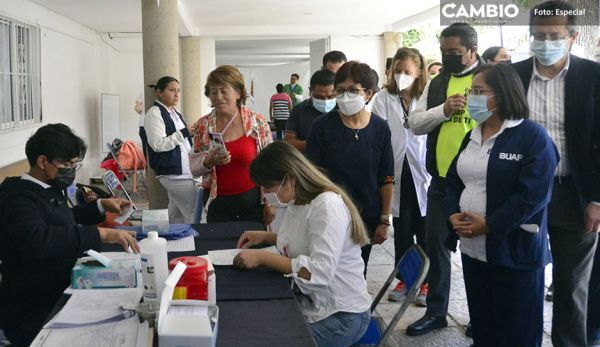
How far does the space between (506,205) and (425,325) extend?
47.1 inches

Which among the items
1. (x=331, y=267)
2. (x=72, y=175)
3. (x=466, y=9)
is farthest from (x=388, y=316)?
(x=466, y=9)

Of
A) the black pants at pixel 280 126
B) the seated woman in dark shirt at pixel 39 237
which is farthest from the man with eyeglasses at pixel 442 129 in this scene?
the black pants at pixel 280 126

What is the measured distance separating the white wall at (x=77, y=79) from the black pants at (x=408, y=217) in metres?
4.32

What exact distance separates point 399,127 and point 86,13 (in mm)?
6808

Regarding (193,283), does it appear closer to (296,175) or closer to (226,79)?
(296,175)

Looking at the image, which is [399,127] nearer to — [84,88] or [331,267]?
[331,267]

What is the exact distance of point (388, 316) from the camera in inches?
136

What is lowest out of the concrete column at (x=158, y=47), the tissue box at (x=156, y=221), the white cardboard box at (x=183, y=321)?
the white cardboard box at (x=183, y=321)

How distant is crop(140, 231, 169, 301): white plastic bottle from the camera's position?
1.64 metres

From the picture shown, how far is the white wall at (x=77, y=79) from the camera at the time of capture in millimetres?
6883

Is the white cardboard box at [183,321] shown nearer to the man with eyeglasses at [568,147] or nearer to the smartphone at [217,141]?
the smartphone at [217,141]

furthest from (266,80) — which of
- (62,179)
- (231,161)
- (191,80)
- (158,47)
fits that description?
(62,179)

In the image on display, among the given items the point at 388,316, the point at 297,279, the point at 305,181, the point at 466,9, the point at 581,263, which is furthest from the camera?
the point at 466,9

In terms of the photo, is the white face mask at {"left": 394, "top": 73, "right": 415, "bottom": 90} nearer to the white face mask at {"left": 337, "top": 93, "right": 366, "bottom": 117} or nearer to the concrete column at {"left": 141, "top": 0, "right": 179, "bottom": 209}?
the white face mask at {"left": 337, "top": 93, "right": 366, "bottom": 117}
